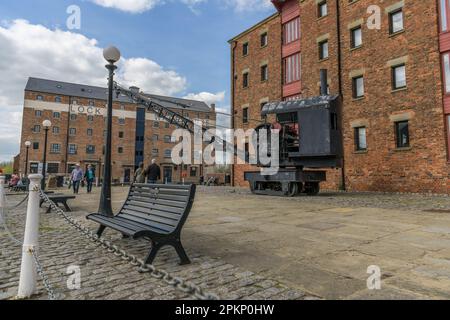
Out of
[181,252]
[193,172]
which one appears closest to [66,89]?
[193,172]

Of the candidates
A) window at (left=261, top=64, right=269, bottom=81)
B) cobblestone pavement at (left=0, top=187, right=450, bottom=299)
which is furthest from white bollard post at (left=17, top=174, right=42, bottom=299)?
window at (left=261, top=64, right=269, bottom=81)

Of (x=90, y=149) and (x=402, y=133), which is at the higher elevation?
(x=90, y=149)

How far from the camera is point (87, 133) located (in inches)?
2073

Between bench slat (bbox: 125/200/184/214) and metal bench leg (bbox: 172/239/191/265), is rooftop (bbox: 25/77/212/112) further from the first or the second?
Result: metal bench leg (bbox: 172/239/191/265)

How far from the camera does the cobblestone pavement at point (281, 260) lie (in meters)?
2.77

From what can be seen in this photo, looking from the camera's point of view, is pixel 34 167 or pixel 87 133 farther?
pixel 87 133

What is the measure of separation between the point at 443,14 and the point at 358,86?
194 inches

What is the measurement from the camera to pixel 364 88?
17.0m

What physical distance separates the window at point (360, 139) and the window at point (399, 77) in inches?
107

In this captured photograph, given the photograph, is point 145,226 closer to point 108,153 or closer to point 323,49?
point 108,153

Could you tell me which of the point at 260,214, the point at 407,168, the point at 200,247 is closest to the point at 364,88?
the point at 407,168

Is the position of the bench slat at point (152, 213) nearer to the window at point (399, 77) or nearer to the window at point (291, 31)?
the window at point (399, 77)

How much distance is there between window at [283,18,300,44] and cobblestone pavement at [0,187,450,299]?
1855cm

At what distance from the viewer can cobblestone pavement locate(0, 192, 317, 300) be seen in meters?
2.70
